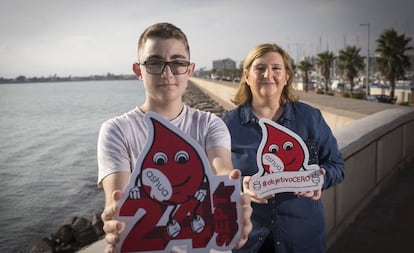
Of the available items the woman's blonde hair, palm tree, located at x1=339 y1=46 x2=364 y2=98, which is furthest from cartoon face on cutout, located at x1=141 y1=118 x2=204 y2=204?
palm tree, located at x1=339 y1=46 x2=364 y2=98

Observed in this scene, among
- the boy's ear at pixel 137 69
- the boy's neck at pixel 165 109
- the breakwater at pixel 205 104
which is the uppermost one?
the boy's ear at pixel 137 69

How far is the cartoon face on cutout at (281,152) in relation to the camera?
2289 mm

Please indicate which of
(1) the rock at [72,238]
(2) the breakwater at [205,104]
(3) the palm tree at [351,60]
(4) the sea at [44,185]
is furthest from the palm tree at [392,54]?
(1) the rock at [72,238]

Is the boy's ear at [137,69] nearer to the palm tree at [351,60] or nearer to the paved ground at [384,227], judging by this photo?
the paved ground at [384,227]

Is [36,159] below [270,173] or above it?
below

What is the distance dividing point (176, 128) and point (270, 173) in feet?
2.70

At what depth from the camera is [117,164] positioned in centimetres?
162

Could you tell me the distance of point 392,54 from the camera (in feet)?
118

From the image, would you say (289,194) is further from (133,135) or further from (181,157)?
(133,135)

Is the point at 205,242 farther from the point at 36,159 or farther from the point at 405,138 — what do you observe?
the point at 36,159

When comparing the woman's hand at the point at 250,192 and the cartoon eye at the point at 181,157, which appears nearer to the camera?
the cartoon eye at the point at 181,157

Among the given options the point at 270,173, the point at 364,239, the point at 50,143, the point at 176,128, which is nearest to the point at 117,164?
the point at 176,128

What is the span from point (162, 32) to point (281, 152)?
102 cm

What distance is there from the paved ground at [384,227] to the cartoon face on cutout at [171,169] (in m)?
2.99
